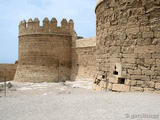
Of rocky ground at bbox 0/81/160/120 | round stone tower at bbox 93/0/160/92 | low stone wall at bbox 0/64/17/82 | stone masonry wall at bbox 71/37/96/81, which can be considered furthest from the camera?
low stone wall at bbox 0/64/17/82

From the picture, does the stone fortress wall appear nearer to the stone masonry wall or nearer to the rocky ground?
the rocky ground

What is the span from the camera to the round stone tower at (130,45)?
17.9 feet

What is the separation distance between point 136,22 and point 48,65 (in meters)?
10.7

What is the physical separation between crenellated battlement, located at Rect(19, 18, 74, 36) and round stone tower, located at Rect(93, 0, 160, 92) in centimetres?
922

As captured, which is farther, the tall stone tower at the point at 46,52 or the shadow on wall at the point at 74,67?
the tall stone tower at the point at 46,52

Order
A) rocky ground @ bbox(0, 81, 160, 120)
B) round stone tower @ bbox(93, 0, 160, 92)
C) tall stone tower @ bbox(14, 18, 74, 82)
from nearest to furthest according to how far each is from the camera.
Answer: rocky ground @ bbox(0, 81, 160, 120) < round stone tower @ bbox(93, 0, 160, 92) < tall stone tower @ bbox(14, 18, 74, 82)

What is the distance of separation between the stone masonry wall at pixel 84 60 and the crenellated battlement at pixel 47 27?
1459mm

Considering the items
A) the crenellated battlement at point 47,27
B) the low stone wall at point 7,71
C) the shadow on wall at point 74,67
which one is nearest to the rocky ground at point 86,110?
the shadow on wall at point 74,67

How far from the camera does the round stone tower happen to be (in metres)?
5.45

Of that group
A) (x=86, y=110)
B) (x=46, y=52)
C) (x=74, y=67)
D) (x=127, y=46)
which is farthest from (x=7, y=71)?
(x=86, y=110)

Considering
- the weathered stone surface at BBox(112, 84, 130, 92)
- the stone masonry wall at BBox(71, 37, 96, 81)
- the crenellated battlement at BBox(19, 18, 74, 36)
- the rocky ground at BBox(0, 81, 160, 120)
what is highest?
the crenellated battlement at BBox(19, 18, 74, 36)

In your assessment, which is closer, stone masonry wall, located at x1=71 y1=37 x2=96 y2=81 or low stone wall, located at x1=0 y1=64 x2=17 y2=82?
stone masonry wall, located at x1=71 y1=37 x2=96 y2=81

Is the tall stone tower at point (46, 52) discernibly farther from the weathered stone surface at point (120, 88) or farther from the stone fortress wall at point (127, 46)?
A: the weathered stone surface at point (120, 88)

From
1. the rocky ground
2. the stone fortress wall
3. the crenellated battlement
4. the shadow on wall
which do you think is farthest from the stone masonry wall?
the rocky ground
